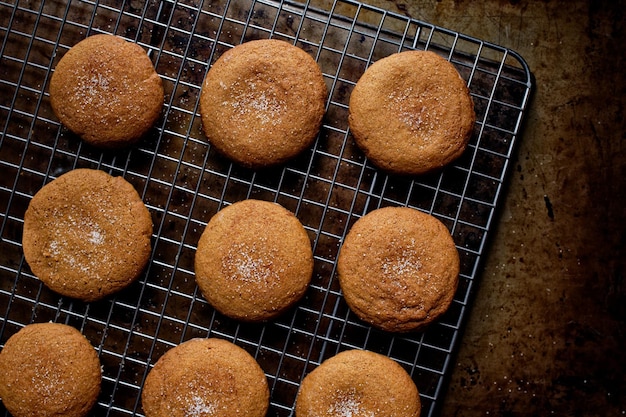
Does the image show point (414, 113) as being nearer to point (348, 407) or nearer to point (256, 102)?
point (256, 102)

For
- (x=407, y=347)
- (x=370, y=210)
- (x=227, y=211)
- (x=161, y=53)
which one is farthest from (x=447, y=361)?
(x=161, y=53)

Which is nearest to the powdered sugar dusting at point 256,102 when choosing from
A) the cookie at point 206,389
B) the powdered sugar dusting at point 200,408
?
the cookie at point 206,389

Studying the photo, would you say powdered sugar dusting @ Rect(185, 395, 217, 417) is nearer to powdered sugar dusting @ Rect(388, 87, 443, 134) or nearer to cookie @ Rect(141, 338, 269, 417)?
cookie @ Rect(141, 338, 269, 417)

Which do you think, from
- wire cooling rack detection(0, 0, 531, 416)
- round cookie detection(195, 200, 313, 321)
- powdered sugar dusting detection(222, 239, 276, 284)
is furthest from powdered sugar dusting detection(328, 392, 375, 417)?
powdered sugar dusting detection(222, 239, 276, 284)

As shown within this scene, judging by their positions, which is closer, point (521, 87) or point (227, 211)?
point (227, 211)

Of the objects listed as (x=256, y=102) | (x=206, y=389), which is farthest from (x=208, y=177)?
(x=206, y=389)

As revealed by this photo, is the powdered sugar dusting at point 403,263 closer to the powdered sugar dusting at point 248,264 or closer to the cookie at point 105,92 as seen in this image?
the powdered sugar dusting at point 248,264

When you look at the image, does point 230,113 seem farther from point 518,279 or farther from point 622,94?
point 622,94
